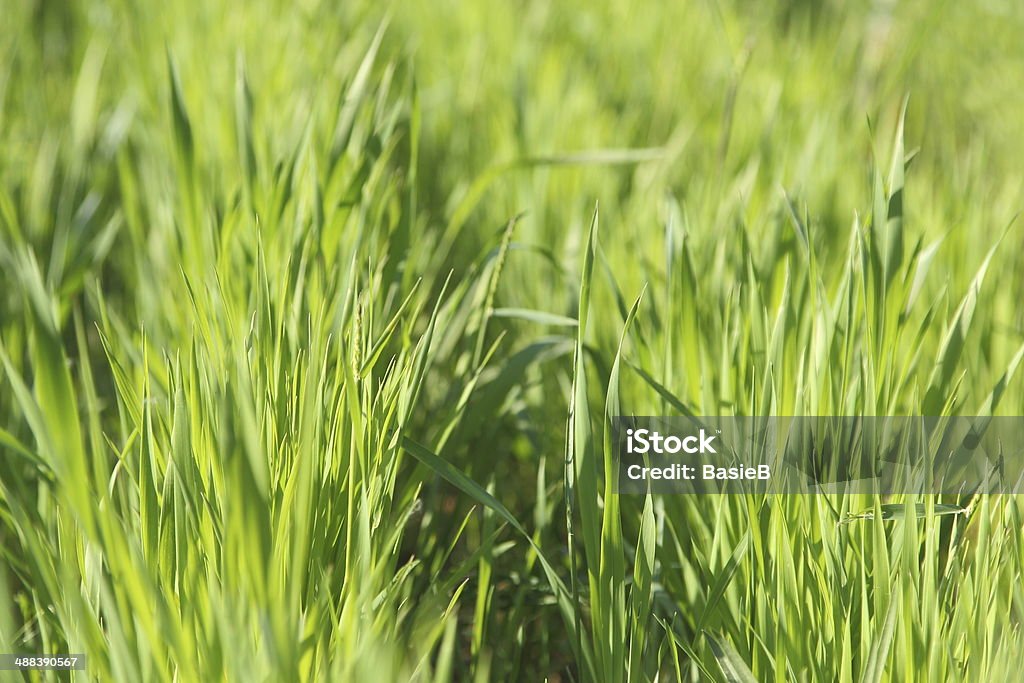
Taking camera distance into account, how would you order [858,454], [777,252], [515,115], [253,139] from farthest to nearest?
[515,115] → [253,139] → [777,252] → [858,454]

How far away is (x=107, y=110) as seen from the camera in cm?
160

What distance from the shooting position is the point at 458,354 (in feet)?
3.52

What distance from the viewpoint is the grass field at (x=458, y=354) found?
55 centimetres

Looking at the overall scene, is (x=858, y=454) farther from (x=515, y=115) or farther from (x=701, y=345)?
(x=515, y=115)

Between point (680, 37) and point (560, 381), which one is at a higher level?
point (680, 37)

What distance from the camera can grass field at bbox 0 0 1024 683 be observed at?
55 cm

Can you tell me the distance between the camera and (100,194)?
4.22 ft

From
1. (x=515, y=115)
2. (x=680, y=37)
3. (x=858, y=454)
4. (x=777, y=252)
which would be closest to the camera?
(x=858, y=454)

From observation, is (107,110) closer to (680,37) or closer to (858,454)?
(680,37)

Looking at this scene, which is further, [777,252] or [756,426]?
[777,252]

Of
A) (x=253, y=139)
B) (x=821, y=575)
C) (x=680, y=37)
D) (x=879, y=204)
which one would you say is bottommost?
(x=821, y=575)

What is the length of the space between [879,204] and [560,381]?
0.42m

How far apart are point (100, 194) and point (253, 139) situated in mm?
356

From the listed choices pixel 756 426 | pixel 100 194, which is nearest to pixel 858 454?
Answer: pixel 756 426
